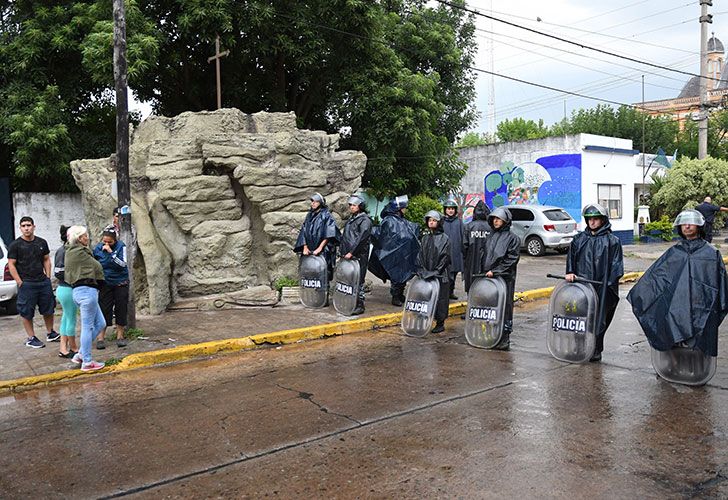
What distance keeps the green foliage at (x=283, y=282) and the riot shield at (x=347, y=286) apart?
120cm

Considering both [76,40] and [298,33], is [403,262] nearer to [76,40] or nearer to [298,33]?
[298,33]

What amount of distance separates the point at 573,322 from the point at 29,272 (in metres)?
6.68

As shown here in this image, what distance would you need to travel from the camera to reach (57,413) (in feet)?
18.8

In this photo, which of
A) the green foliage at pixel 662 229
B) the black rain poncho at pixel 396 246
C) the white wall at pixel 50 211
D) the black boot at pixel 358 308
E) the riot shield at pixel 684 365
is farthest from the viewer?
the green foliage at pixel 662 229

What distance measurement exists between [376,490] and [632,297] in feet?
11.8

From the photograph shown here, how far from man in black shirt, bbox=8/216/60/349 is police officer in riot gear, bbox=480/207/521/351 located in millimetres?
5630

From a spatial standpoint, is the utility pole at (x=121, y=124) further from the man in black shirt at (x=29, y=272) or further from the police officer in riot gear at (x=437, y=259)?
the police officer in riot gear at (x=437, y=259)

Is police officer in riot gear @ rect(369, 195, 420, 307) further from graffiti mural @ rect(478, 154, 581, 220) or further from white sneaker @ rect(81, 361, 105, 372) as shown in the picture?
graffiti mural @ rect(478, 154, 581, 220)

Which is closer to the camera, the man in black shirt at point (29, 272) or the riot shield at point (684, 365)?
the riot shield at point (684, 365)

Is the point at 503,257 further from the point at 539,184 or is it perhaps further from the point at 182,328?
the point at 539,184

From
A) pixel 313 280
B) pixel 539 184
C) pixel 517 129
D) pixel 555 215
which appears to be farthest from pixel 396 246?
pixel 517 129

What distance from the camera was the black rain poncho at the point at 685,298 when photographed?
5691 millimetres

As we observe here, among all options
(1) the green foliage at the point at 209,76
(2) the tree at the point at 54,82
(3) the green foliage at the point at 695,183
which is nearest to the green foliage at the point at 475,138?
(3) the green foliage at the point at 695,183

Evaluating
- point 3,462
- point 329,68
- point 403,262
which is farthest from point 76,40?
point 3,462
